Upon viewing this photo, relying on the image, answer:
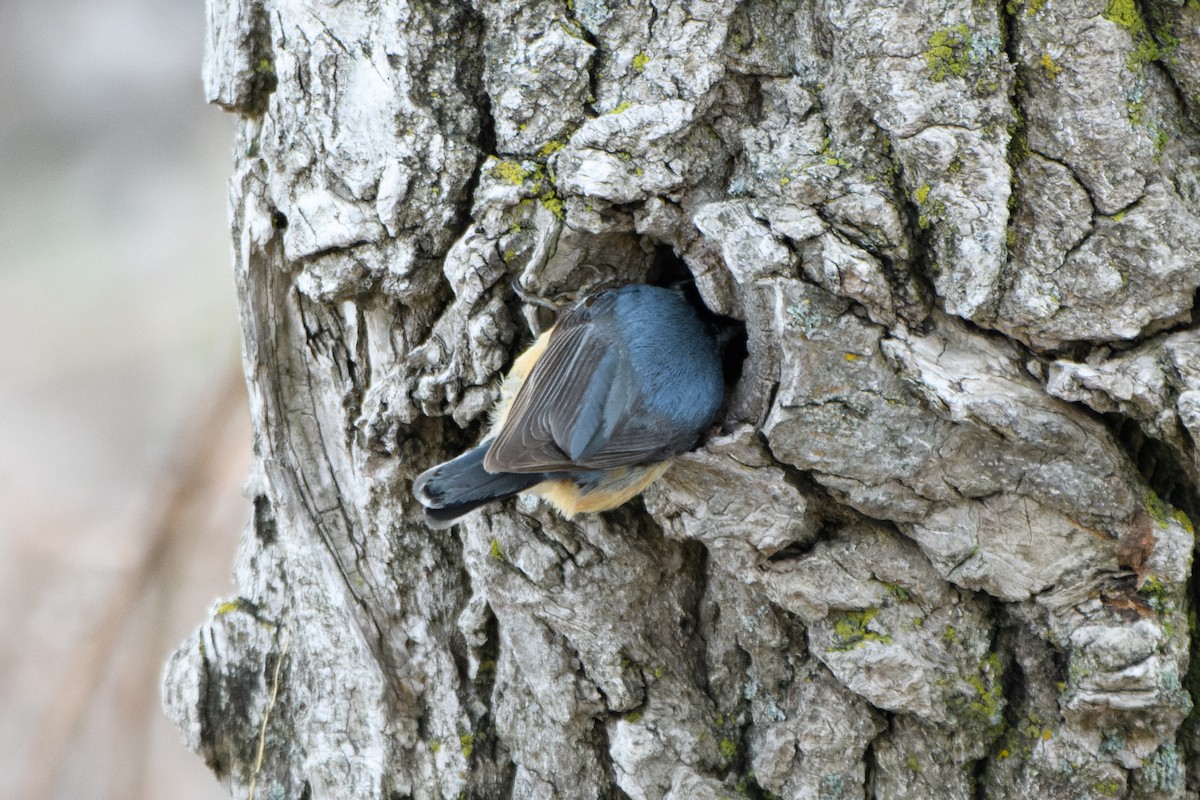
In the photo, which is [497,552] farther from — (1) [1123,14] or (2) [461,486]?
(1) [1123,14]

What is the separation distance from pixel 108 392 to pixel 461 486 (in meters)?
1.98

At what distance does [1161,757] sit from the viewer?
1841 millimetres

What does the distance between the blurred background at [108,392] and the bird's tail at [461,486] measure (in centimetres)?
154

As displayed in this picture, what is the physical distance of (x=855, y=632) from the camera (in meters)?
1.97

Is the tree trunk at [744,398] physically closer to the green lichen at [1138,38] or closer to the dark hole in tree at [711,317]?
the green lichen at [1138,38]

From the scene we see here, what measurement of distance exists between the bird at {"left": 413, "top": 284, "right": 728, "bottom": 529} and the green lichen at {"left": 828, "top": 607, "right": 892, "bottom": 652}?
498mm

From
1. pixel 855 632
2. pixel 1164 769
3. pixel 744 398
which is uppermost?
pixel 744 398

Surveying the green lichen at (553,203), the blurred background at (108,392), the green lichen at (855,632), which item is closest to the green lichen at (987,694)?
the green lichen at (855,632)

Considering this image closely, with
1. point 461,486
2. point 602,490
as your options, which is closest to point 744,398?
point 602,490

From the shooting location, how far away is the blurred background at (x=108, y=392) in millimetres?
3391

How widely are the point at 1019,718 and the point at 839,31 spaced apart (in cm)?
144

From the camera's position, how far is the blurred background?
3.39m

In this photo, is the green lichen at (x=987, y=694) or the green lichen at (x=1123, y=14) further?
the green lichen at (x=987, y=694)

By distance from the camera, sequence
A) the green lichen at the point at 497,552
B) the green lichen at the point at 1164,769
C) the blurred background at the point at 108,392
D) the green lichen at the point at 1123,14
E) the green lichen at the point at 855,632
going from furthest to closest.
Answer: the blurred background at the point at 108,392
the green lichen at the point at 497,552
the green lichen at the point at 855,632
the green lichen at the point at 1164,769
the green lichen at the point at 1123,14
